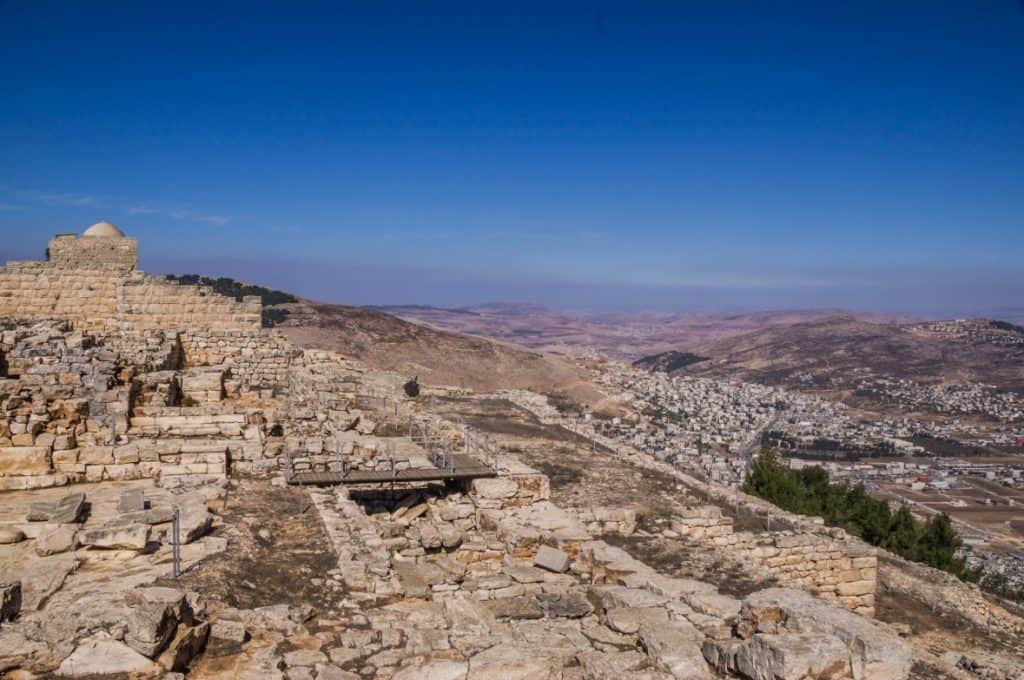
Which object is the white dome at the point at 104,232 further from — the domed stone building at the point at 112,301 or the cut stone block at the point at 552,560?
the cut stone block at the point at 552,560

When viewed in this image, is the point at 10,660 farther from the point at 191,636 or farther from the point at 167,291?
the point at 167,291

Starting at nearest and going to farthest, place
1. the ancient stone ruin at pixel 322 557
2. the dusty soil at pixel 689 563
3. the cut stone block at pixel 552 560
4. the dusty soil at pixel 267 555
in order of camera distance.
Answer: the ancient stone ruin at pixel 322 557
the dusty soil at pixel 267 555
the cut stone block at pixel 552 560
the dusty soil at pixel 689 563

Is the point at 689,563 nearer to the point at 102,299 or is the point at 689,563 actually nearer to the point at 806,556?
the point at 806,556

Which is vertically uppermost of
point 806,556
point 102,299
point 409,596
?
point 102,299

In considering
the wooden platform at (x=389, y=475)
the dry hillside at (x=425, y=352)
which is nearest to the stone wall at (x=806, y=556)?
the wooden platform at (x=389, y=475)

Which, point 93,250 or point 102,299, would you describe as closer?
point 102,299

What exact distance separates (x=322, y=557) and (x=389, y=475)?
339cm

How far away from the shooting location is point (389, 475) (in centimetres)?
1150

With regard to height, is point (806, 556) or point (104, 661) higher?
point (104, 661)

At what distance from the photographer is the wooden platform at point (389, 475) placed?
11078mm

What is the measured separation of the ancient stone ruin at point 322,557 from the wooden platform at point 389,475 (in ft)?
0.21

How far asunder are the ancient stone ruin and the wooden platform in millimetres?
63

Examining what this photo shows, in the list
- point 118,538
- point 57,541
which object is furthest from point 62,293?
point 118,538

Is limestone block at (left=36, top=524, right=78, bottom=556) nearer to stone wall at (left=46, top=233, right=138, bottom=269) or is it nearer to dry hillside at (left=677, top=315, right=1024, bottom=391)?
stone wall at (left=46, top=233, right=138, bottom=269)
